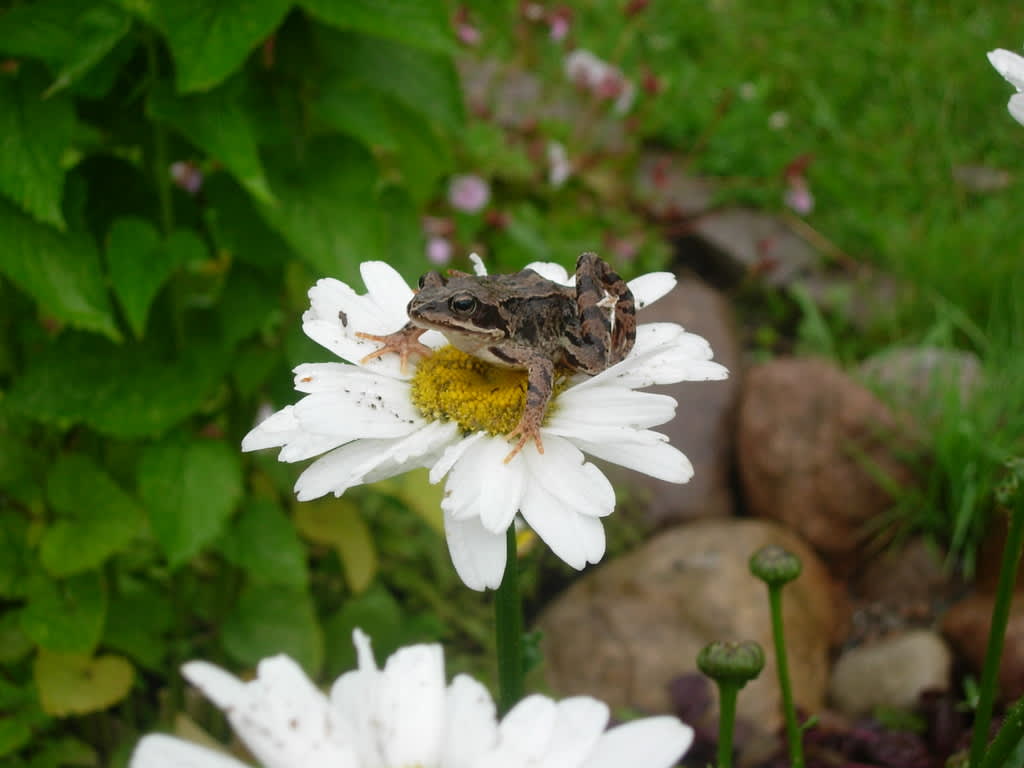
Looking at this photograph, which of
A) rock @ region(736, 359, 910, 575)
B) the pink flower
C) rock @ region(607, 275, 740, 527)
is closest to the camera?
rock @ region(736, 359, 910, 575)

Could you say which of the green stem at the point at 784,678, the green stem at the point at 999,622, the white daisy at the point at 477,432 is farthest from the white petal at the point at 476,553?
the green stem at the point at 999,622

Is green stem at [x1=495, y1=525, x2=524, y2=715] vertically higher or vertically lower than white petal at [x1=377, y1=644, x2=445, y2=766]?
lower

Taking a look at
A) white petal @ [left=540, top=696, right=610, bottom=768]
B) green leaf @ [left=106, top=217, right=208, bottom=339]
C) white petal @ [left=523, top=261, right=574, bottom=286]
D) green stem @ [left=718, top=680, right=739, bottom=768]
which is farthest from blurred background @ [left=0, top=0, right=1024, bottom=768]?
white petal @ [left=540, top=696, right=610, bottom=768]

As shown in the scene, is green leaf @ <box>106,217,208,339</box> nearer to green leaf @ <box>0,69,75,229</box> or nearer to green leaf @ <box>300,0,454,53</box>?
green leaf @ <box>0,69,75,229</box>

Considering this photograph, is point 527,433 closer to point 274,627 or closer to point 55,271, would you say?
point 55,271

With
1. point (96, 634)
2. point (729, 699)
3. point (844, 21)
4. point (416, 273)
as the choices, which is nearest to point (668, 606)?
point (416, 273)

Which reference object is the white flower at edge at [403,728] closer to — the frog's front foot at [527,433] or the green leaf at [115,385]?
the frog's front foot at [527,433]
